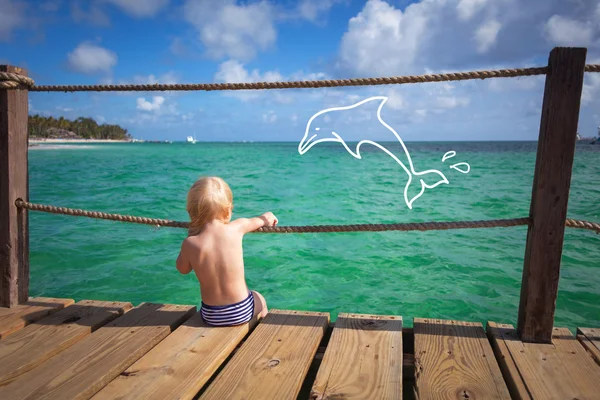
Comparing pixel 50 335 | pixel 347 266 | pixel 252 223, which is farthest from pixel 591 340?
pixel 347 266

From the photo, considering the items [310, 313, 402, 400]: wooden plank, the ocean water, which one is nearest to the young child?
[310, 313, 402, 400]: wooden plank

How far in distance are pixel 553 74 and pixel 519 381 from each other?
132 centimetres

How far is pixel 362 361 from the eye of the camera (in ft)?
6.03

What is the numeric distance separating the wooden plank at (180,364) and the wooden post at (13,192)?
114 cm

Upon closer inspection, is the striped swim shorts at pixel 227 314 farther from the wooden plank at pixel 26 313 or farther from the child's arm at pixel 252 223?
the wooden plank at pixel 26 313

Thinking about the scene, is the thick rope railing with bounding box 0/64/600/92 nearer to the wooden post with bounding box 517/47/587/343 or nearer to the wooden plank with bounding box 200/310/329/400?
the wooden post with bounding box 517/47/587/343

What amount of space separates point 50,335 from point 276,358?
1136mm

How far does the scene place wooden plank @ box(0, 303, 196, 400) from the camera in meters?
1.60

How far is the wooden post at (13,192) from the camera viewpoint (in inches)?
95.9

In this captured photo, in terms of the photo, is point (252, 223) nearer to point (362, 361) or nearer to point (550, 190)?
point (362, 361)

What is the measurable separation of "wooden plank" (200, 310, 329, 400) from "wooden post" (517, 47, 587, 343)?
1019 millimetres

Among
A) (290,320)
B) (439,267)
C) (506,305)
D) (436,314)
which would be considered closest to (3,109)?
(290,320)

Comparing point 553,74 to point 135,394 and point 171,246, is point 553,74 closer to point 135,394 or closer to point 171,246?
point 135,394

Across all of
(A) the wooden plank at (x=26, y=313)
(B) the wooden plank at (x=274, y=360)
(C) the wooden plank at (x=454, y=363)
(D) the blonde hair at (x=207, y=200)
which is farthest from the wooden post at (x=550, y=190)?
(A) the wooden plank at (x=26, y=313)
